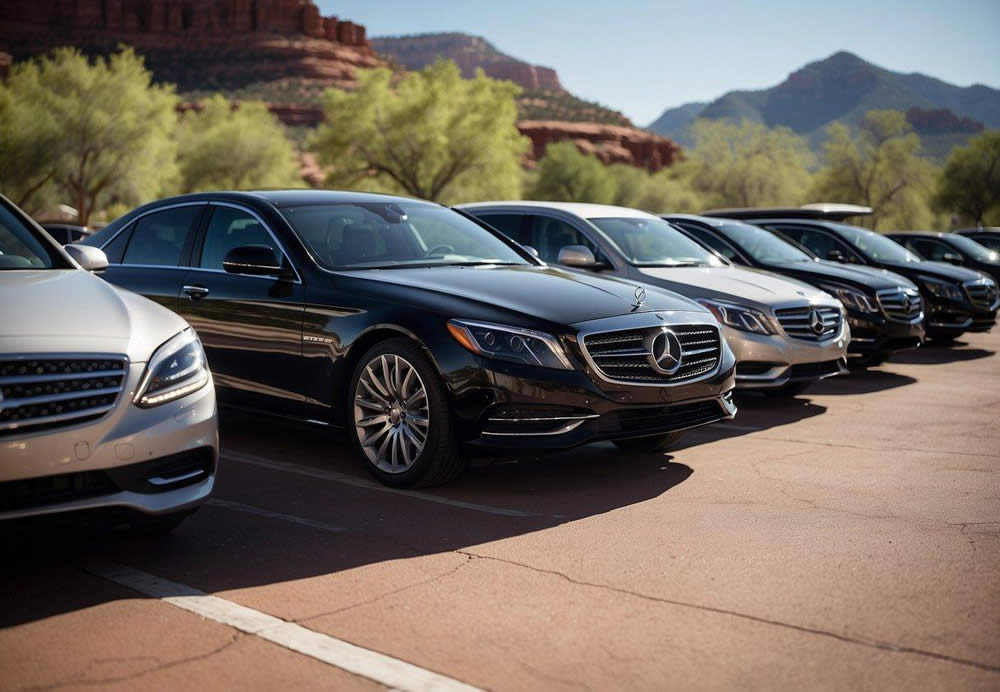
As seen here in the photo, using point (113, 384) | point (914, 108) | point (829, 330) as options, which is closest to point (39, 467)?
point (113, 384)

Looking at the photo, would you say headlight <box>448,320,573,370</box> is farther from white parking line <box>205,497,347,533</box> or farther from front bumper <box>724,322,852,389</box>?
front bumper <box>724,322,852,389</box>

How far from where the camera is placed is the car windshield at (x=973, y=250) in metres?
18.8

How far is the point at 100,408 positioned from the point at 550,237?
6377mm

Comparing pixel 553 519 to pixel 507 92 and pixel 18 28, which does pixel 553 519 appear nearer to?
pixel 507 92

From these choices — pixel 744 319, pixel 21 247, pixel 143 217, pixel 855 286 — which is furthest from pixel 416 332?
pixel 855 286

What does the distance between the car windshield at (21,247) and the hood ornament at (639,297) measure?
3156 mm

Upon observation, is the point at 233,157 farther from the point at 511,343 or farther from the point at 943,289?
the point at 511,343

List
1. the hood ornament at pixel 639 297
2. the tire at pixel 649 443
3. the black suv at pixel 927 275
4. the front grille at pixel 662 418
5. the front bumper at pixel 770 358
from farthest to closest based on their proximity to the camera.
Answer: the black suv at pixel 927 275 < the front bumper at pixel 770 358 < the tire at pixel 649 443 < the hood ornament at pixel 639 297 < the front grille at pixel 662 418

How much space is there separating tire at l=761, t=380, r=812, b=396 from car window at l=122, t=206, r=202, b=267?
16.9 ft

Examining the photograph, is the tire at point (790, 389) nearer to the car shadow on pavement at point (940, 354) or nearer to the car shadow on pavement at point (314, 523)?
the car shadow on pavement at point (314, 523)

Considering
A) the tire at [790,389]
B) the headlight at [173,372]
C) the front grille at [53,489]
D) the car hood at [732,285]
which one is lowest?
the tire at [790,389]

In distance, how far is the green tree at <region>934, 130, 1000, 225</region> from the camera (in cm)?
5831

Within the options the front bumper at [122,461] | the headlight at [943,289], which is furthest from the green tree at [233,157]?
the front bumper at [122,461]

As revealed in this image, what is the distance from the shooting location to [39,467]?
12.6ft
